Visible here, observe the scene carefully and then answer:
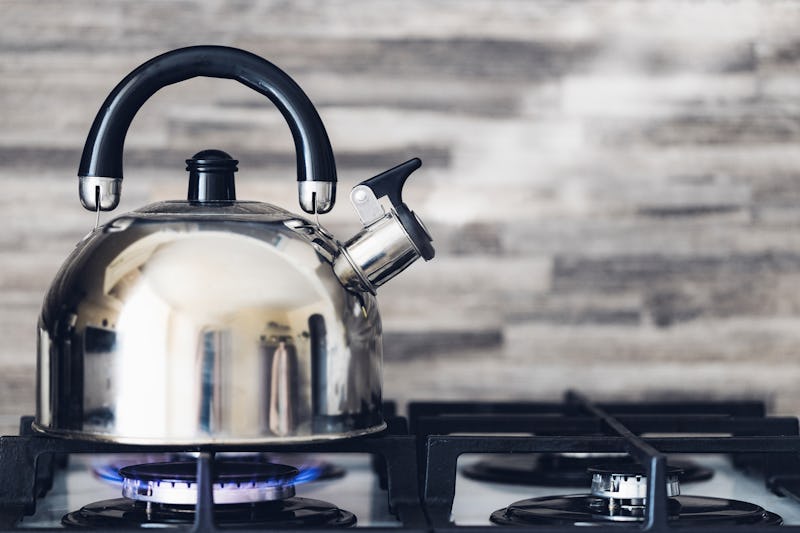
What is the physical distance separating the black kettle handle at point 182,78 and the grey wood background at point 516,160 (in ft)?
1.05

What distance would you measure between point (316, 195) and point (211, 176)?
0.09 m

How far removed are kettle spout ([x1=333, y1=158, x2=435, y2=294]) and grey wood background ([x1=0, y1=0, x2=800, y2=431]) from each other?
343 millimetres

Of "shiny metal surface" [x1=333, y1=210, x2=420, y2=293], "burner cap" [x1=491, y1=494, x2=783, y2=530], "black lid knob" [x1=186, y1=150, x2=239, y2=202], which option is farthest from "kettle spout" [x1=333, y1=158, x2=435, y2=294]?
"burner cap" [x1=491, y1=494, x2=783, y2=530]

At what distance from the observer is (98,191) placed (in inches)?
35.6

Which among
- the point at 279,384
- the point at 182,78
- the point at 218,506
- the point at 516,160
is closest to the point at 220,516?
the point at 218,506

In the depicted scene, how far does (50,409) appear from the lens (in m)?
0.86

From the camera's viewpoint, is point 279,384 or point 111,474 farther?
point 111,474

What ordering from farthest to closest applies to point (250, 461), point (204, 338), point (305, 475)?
point (250, 461) → point (305, 475) → point (204, 338)

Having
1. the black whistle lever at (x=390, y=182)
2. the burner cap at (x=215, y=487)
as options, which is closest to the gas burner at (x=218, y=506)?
the burner cap at (x=215, y=487)

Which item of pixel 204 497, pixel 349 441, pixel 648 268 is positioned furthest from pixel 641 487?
pixel 648 268

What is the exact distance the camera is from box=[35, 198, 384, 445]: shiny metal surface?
0.81 metres

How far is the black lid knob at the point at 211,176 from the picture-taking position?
3.00ft

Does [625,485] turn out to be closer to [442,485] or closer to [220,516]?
[442,485]

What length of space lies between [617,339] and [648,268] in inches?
3.5
